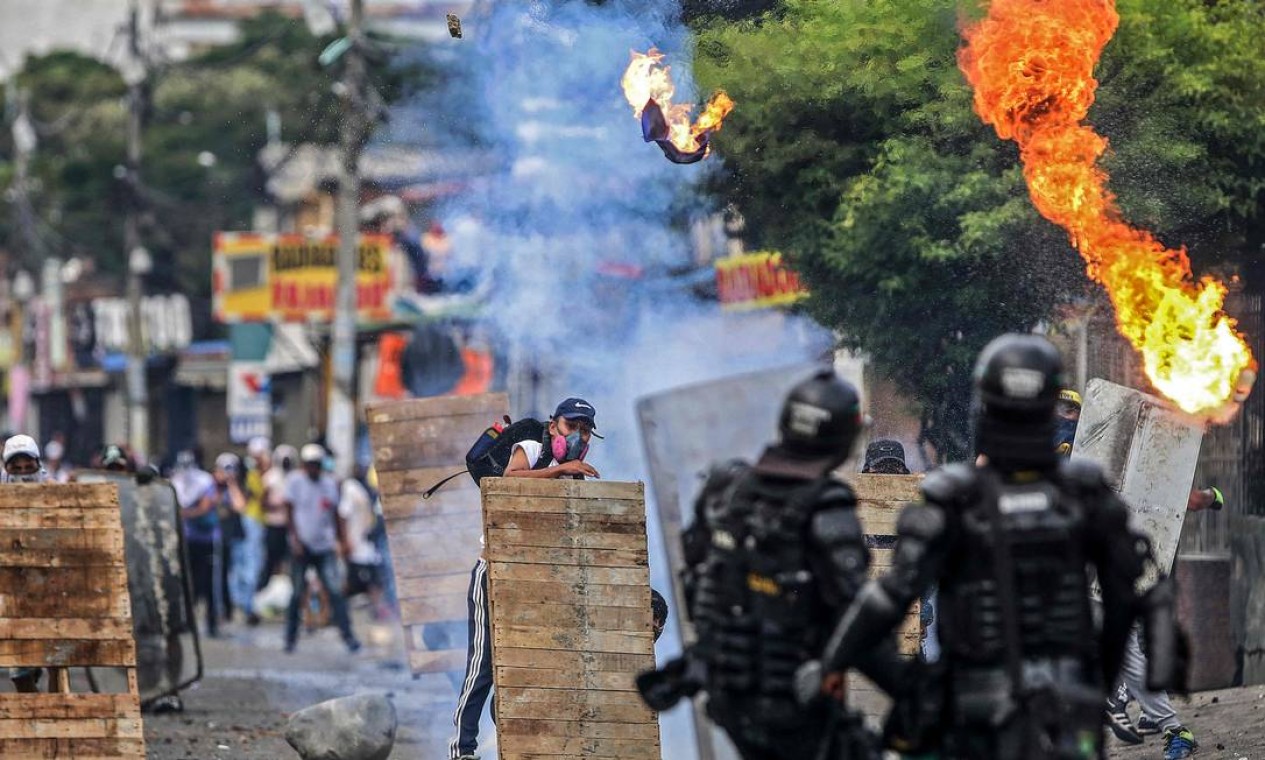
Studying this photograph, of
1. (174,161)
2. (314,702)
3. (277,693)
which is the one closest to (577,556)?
(314,702)

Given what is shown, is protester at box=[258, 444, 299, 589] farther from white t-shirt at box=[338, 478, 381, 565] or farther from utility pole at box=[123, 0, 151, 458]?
utility pole at box=[123, 0, 151, 458]

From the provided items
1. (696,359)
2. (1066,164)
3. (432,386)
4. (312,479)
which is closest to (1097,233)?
(1066,164)

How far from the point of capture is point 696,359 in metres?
15.9

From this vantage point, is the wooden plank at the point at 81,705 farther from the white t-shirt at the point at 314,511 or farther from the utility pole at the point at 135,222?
the utility pole at the point at 135,222

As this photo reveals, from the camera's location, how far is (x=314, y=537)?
1712 cm

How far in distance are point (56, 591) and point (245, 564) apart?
40.9ft

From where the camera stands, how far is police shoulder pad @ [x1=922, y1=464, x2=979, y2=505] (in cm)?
549

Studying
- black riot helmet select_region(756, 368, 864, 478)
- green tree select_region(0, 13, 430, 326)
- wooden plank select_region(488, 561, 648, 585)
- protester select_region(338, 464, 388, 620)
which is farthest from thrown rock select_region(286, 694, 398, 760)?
green tree select_region(0, 13, 430, 326)

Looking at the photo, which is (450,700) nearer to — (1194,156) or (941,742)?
(1194,156)

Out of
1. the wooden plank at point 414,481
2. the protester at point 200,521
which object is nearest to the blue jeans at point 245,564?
the protester at point 200,521

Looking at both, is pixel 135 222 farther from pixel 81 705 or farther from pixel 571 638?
pixel 571 638

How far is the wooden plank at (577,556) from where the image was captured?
8.60 meters

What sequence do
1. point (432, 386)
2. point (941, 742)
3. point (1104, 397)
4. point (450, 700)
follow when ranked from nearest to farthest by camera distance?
point (941, 742), point (1104, 397), point (450, 700), point (432, 386)

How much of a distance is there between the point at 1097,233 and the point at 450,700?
18.4 ft
